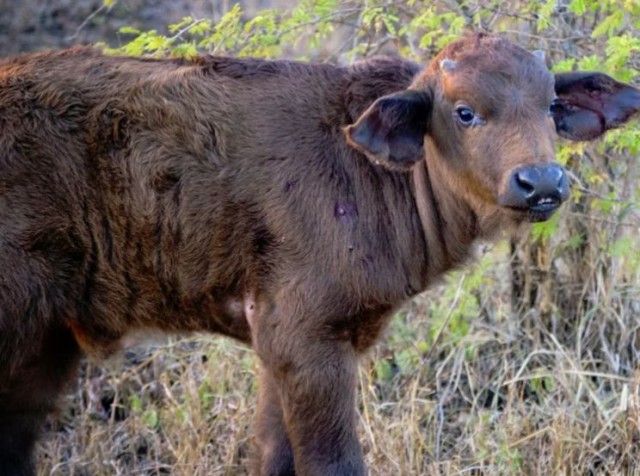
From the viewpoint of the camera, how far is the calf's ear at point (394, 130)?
499 cm

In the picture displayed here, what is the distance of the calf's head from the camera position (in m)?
4.76

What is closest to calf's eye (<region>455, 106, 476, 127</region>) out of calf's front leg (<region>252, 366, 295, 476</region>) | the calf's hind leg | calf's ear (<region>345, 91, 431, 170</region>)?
calf's ear (<region>345, 91, 431, 170</region>)

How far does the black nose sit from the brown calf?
0.28 m

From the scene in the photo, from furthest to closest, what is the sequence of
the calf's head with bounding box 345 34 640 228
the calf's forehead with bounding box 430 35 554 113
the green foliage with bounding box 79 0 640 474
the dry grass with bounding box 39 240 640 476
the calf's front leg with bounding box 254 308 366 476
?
the green foliage with bounding box 79 0 640 474, the dry grass with bounding box 39 240 640 476, the calf's front leg with bounding box 254 308 366 476, the calf's forehead with bounding box 430 35 554 113, the calf's head with bounding box 345 34 640 228

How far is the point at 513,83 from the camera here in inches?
194

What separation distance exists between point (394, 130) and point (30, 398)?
7.31 feet

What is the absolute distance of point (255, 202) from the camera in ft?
17.4

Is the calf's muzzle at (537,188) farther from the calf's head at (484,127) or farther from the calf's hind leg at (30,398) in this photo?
the calf's hind leg at (30,398)

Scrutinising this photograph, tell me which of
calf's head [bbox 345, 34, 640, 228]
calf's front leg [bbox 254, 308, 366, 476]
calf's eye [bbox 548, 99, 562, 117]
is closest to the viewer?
calf's head [bbox 345, 34, 640, 228]

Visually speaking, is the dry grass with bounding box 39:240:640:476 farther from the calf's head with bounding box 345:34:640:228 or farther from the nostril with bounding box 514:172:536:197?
the nostril with bounding box 514:172:536:197

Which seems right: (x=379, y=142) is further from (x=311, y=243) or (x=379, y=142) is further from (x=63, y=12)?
(x=63, y=12)

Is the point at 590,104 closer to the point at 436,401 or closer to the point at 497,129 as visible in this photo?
the point at 497,129

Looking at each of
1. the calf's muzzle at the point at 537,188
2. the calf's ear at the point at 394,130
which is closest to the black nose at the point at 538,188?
the calf's muzzle at the point at 537,188

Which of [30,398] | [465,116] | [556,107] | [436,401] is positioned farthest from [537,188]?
[30,398]
